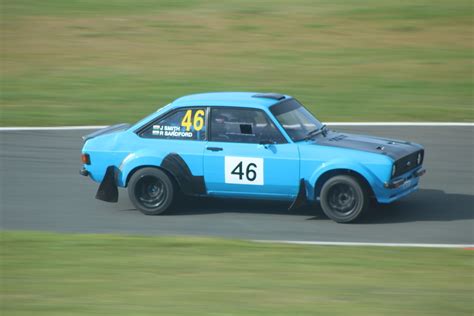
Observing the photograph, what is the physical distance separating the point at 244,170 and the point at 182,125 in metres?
1.04

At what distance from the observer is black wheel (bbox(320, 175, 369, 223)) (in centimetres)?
1032

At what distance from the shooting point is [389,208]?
36.9 feet

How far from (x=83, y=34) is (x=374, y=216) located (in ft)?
48.6

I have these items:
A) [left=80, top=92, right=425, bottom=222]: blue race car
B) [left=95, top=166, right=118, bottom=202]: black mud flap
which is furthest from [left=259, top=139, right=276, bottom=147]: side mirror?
[left=95, top=166, right=118, bottom=202]: black mud flap

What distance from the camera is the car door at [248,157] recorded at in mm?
10539

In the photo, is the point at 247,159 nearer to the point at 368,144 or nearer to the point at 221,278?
the point at 368,144

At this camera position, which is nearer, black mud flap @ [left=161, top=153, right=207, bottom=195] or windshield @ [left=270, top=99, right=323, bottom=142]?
windshield @ [left=270, top=99, right=323, bottom=142]

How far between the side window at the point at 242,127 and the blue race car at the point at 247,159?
0.01m

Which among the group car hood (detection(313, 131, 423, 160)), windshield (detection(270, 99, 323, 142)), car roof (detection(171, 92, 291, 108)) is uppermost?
car roof (detection(171, 92, 291, 108))

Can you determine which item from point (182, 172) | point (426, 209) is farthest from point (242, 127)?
point (426, 209)

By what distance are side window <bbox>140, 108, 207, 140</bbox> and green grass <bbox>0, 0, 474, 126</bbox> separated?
18.7ft

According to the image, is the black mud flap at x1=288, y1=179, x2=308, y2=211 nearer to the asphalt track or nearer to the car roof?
the asphalt track

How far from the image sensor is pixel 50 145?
14727 mm

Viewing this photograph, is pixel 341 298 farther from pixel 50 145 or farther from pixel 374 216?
pixel 50 145
